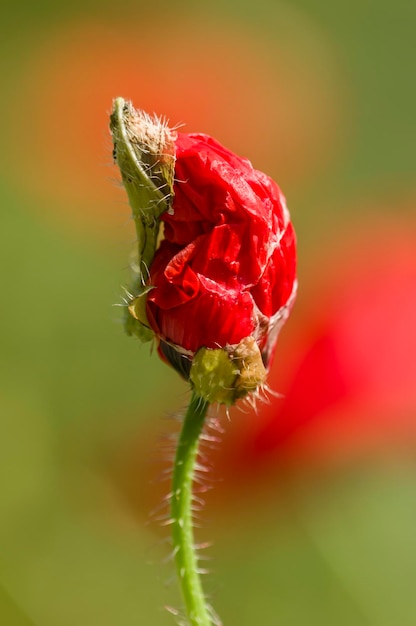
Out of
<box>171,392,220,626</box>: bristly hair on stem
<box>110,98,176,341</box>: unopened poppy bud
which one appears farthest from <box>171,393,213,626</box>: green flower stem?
<box>110,98,176,341</box>: unopened poppy bud

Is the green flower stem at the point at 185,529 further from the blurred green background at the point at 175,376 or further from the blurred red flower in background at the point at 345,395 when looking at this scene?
the blurred red flower in background at the point at 345,395

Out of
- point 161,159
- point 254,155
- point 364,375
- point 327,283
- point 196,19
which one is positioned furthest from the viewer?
point 196,19

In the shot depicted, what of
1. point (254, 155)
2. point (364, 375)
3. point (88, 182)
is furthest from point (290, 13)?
point (364, 375)

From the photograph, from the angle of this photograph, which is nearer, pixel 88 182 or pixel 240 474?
pixel 240 474

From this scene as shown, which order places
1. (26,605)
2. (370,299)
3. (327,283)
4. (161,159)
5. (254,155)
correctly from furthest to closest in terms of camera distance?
(254,155) < (327,283) < (370,299) < (26,605) < (161,159)

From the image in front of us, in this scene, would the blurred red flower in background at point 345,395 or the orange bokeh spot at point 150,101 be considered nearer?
the blurred red flower in background at point 345,395

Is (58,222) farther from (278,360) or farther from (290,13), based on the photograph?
(290,13)

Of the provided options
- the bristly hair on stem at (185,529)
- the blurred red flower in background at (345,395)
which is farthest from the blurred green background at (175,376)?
the bristly hair on stem at (185,529)
